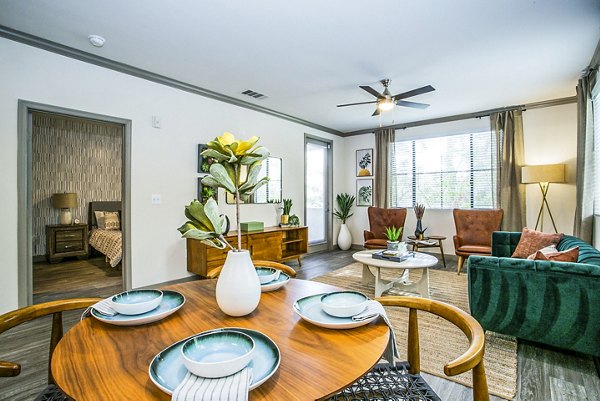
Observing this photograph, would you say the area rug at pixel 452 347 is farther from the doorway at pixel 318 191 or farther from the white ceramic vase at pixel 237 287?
the doorway at pixel 318 191

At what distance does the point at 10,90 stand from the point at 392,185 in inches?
228

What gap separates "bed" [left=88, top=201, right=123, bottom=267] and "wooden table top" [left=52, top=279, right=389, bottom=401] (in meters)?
3.96

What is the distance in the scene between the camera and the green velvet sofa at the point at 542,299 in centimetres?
198

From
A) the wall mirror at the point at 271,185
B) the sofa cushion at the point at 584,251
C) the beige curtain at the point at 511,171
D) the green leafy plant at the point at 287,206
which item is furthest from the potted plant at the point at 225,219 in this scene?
the beige curtain at the point at 511,171

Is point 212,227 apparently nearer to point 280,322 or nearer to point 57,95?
point 280,322

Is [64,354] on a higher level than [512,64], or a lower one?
lower

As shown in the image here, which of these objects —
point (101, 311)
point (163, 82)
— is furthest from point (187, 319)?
point (163, 82)

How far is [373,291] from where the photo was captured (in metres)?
3.63

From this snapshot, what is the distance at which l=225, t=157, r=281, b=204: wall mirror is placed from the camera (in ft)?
16.6

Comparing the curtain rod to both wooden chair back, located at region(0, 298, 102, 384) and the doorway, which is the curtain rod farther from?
wooden chair back, located at region(0, 298, 102, 384)

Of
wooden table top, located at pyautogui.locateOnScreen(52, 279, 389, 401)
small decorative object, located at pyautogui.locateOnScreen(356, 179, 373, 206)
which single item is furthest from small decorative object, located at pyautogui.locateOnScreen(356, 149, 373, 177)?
wooden table top, located at pyautogui.locateOnScreen(52, 279, 389, 401)

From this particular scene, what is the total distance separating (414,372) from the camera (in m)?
1.17

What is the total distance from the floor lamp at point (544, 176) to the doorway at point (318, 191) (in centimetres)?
346

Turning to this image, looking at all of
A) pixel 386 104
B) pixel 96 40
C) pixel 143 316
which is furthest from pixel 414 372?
pixel 96 40
